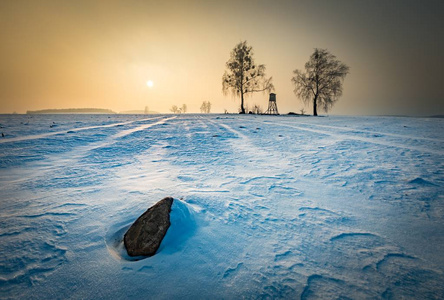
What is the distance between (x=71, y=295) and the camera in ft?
3.66

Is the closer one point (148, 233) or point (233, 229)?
point (148, 233)

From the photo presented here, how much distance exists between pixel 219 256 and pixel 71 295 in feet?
3.21

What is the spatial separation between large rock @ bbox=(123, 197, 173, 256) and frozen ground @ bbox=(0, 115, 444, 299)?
83 millimetres

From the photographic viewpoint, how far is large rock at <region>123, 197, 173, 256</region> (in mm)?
1490

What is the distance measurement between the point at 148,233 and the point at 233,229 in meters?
0.78

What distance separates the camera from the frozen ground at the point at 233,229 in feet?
3.96

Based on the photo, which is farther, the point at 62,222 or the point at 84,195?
the point at 84,195

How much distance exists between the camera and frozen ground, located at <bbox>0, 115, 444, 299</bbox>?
3.96 feet

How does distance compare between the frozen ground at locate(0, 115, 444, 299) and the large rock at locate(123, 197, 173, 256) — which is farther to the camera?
the large rock at locate(123, 197, 173, 256)

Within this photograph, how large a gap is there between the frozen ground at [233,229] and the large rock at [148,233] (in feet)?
0.27

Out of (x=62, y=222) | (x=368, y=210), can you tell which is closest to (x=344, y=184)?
(x=368, y=210)

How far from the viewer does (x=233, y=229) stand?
1768 mm

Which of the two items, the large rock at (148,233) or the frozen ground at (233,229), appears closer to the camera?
the frozen ground at (233,229)

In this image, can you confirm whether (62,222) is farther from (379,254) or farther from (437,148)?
(437,148)
